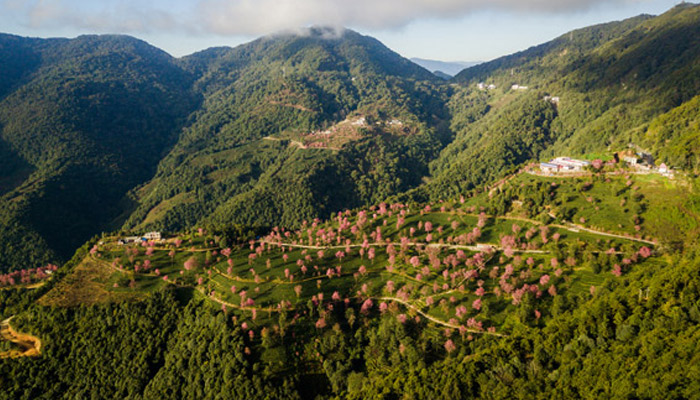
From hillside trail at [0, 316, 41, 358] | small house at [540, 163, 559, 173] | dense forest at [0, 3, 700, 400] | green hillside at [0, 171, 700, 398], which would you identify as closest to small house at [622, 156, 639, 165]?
dense forest at [0, 3, 700, 400]

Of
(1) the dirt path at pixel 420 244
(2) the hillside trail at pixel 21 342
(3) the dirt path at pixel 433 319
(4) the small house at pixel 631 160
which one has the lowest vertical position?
(2) the hillside trail at pixel 21 342

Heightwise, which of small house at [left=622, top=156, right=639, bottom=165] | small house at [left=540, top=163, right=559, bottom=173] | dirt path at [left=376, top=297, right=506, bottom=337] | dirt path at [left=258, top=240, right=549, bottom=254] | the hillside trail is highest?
small house at [left=622, top=156, right=639, bottom=165]

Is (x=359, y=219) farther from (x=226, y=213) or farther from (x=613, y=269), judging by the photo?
(x=226, y=213)

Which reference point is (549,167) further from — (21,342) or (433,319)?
(21,342)

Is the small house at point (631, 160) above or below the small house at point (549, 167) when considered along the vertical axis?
above

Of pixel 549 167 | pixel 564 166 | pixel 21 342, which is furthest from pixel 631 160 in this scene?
pixel 21 342

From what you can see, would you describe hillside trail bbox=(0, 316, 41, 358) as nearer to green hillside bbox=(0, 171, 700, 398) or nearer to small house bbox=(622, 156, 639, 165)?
green hillside bbox=(0, 171, 700, 398)

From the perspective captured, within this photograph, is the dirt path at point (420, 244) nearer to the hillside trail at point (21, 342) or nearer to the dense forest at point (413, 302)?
the dense forest at point (413, 302)

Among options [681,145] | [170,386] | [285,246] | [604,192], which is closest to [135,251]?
[285,246]

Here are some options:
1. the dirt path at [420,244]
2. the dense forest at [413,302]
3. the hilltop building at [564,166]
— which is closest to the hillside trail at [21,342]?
the dense forest at [413,302]
